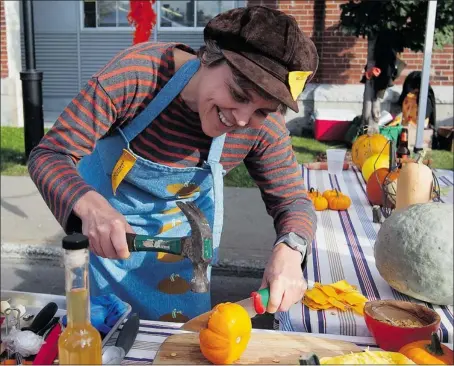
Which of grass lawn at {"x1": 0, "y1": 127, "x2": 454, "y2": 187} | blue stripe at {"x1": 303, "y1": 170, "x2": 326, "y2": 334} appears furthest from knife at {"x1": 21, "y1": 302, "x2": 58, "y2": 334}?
grass lawn at {"x1": 0, "y1": 127, "x2": 454, "y2": 187}

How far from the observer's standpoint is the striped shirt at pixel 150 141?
62.5 inches

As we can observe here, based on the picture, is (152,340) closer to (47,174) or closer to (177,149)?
(47,174)

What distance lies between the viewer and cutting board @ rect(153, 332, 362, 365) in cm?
141

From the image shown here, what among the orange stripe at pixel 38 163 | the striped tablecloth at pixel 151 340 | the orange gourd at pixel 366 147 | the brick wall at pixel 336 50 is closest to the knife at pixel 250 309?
the striped tablecloth at pixel 151 340

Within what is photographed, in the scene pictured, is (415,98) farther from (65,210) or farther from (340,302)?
(65,210)

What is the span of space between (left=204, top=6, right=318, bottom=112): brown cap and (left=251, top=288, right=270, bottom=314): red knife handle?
1.66 ft

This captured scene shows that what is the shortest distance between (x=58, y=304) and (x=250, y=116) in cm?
79

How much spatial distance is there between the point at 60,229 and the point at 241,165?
305 cm

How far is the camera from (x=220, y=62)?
1.59 meters

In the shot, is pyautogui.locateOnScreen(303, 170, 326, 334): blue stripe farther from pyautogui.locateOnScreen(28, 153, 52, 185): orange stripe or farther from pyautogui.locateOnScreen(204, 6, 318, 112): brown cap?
pyautogui.locateOnScreen(28, 153, 52, 185): orange stripe

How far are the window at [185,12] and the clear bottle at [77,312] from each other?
12000mm

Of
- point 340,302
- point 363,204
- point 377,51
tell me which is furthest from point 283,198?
point 377,51

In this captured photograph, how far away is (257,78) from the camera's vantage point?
145 cm

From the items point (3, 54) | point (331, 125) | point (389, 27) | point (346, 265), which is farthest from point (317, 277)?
point (3, 54)
